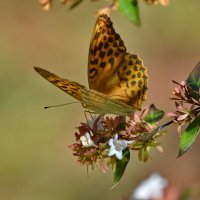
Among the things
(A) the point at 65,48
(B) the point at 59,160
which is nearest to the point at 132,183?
(B) the point at 59,160

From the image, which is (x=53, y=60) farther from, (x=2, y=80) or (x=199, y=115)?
(x=199, y=115)

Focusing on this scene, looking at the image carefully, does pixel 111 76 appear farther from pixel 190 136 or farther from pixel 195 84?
pixel 190 136

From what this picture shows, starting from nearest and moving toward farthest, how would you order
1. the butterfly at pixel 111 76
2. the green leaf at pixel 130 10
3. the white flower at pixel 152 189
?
the green leaf at pixel 130 10 → the butterfly at pixel 111 76 → the white flower at pixel 152 189

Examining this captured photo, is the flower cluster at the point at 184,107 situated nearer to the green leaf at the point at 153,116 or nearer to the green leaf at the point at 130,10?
the green leaf at the point at 153,116

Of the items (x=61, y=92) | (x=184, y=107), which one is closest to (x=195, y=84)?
(x=184, y=107)

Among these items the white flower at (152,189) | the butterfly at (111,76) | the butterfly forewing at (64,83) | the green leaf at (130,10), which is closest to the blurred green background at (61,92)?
the white flower at (152,189)

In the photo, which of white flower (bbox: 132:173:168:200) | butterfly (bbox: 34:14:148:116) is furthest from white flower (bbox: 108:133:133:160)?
white flower (bbox: 132:173:168:200)

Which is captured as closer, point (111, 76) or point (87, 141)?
point (87, 141)
